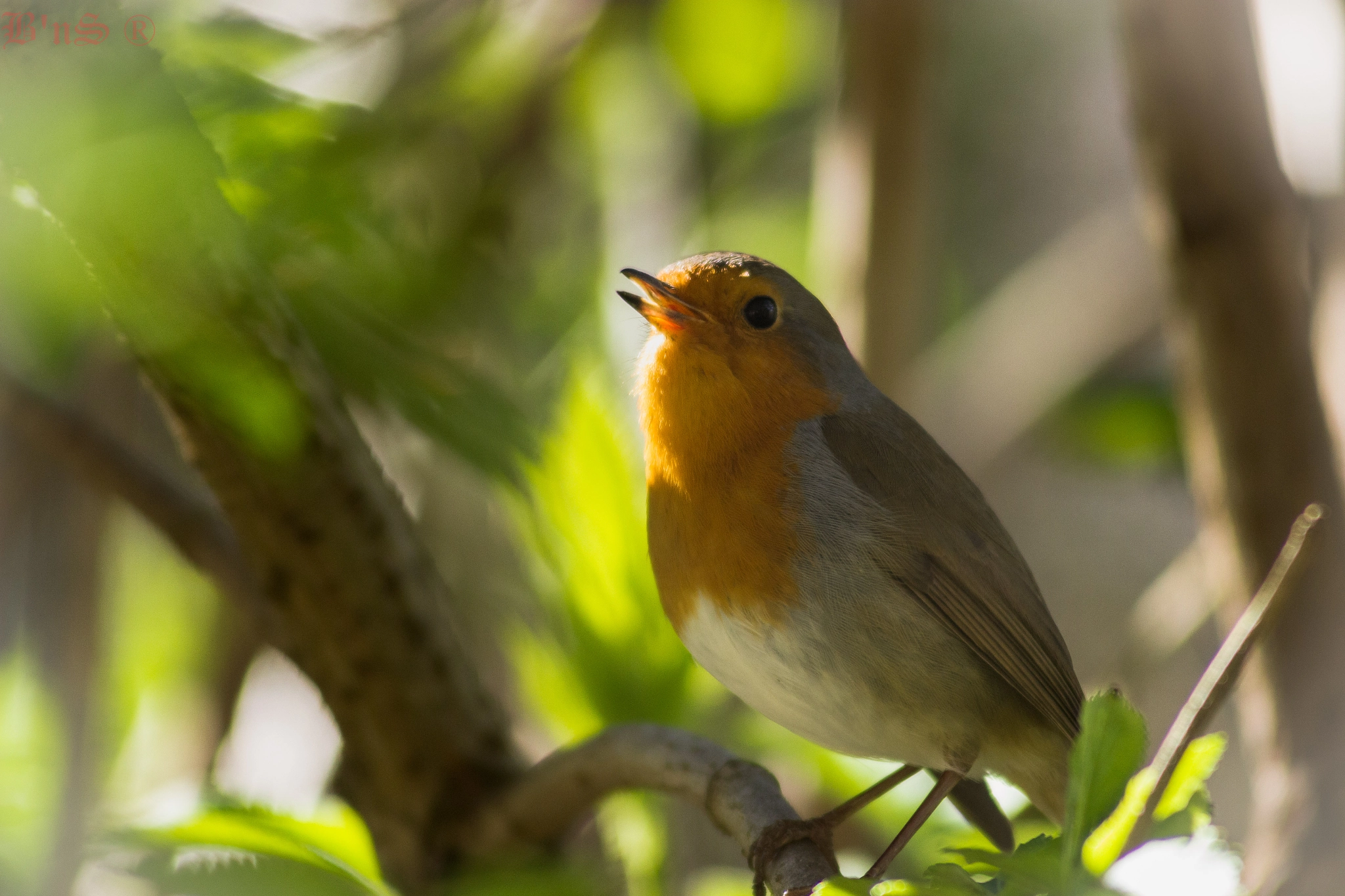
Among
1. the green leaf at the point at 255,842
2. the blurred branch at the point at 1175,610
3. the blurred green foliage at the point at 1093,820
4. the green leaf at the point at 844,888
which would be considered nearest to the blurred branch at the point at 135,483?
the green leaf at the point at 255,842

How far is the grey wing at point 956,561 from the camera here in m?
2.15

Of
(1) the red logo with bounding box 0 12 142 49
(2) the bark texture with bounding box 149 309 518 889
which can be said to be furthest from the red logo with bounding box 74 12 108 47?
(2) the bark texture with bounding box 149 309 518 889

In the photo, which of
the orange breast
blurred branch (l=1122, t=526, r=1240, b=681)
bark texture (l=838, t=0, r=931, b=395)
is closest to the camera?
the orange breast

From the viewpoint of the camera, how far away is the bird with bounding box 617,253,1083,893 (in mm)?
1994

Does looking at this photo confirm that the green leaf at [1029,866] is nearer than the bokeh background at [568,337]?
Yes

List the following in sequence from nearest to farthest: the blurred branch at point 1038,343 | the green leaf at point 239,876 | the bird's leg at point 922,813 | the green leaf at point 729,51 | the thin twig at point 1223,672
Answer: the thin twig at point 1223,672
the green leaf at point 239,876
the bird's leg at point 922,813
the green leaf at point 729,51
the blurred branch at point 1038,343

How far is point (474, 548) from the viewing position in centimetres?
386

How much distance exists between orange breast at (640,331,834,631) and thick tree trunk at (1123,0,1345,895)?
92cm

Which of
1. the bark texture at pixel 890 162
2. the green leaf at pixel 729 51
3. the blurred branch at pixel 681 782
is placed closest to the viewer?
the blurred branch at pixel 681 782

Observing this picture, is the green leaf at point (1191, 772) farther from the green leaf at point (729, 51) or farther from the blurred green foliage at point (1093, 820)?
the green leaf at point (729, 51)

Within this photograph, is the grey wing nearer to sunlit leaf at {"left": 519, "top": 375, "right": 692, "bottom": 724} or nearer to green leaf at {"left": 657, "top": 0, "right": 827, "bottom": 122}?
sunlit leaf at {"left": 519, "top": 375, "right": 692, "bottom": 724}

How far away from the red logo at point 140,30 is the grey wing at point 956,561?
1247mm

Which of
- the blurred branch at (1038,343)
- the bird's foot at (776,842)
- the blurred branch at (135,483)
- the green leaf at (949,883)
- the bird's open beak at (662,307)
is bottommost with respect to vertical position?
the green leaf at (949,883)

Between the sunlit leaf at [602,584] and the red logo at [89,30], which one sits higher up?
the red logo at [89,30]
